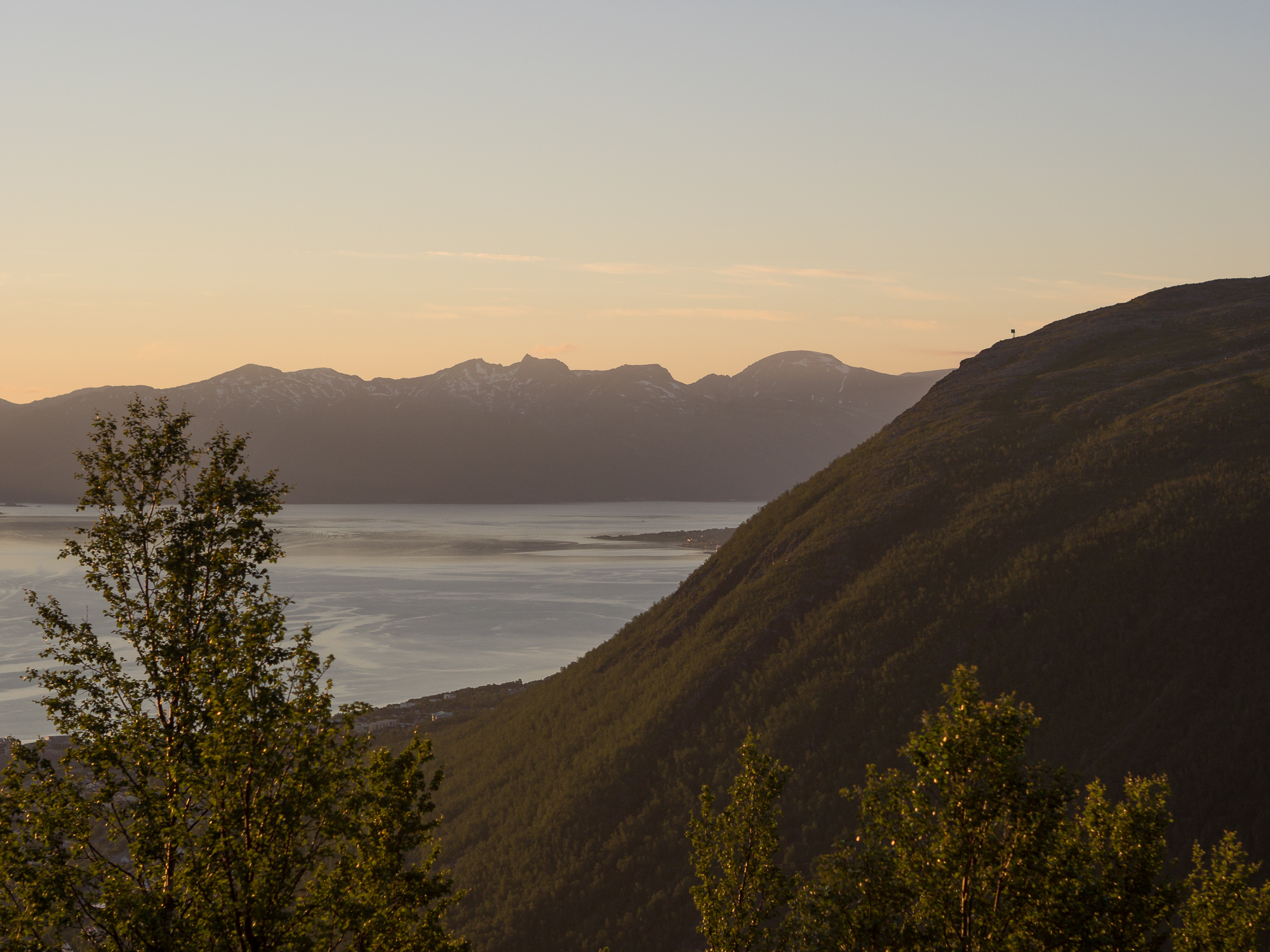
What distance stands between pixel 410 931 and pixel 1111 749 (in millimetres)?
38053

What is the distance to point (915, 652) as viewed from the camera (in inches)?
2159

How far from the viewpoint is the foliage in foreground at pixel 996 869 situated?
49.5ft

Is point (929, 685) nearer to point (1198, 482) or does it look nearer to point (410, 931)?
point (1198, 482)

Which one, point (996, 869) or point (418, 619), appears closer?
point (996, 869)

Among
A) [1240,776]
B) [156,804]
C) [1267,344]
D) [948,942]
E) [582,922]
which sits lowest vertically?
[582,922]

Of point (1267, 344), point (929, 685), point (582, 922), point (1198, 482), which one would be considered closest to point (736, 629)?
point (929, 685)

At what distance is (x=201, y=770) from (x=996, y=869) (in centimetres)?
1277

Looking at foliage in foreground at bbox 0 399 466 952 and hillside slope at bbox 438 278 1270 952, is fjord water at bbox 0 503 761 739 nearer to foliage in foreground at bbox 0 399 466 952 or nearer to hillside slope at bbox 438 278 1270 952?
hillside slope at bbox 438 278 1270 952

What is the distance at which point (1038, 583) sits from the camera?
185 feet

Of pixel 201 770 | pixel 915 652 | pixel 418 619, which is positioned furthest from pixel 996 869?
pixel 418 619

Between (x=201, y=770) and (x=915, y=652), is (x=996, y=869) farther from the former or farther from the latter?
(x=915, y=652)

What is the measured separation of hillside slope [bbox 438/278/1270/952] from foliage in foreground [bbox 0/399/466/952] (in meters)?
31.0

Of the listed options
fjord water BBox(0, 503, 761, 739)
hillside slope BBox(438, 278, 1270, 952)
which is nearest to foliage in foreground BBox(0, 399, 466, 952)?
hillside slope BBox(438, 278, 1270, 952)

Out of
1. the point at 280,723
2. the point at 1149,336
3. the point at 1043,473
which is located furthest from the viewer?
the point at 1149,336
